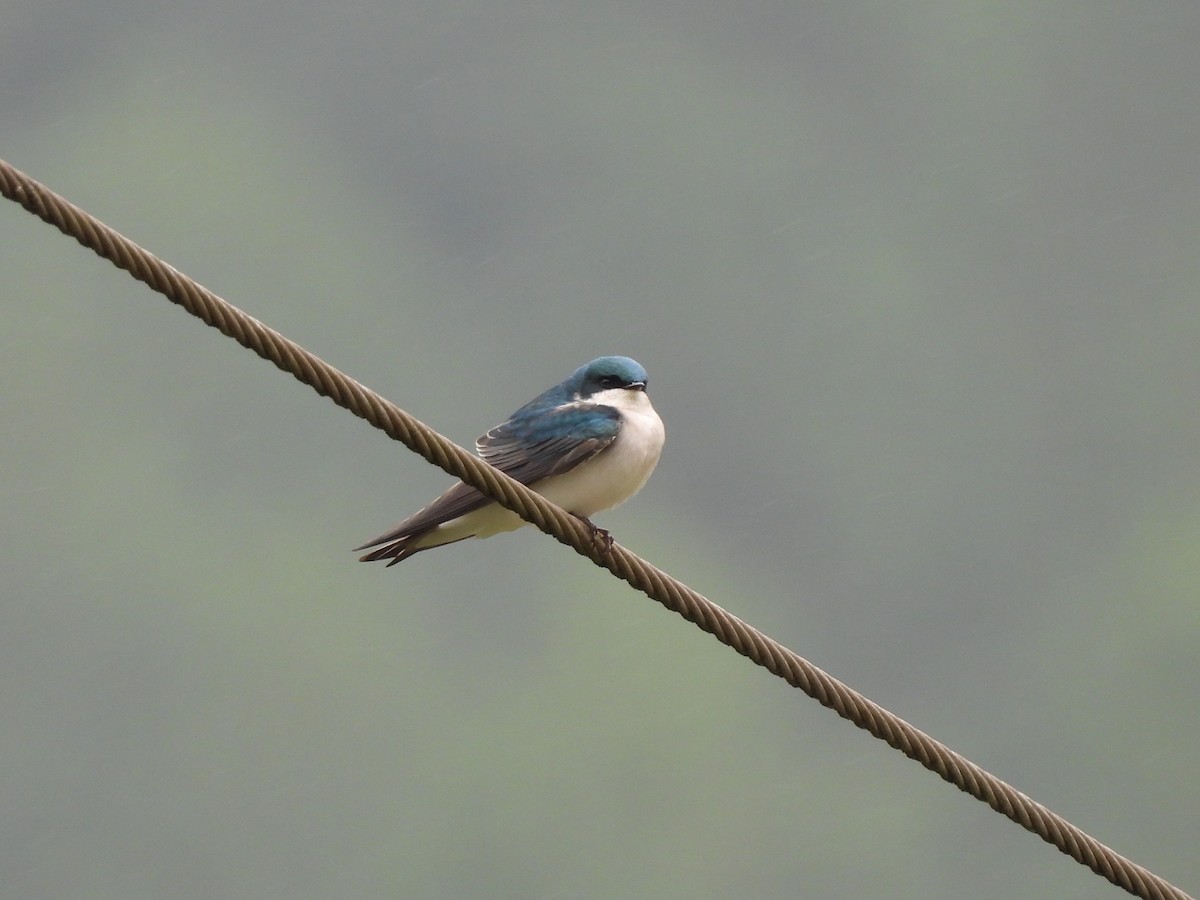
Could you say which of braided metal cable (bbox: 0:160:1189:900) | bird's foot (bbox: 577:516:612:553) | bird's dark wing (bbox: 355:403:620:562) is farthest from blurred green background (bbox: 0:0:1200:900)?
braided metal cable (bbox: 0:160:1189:900)

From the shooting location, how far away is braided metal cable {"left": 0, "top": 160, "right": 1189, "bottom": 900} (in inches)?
187

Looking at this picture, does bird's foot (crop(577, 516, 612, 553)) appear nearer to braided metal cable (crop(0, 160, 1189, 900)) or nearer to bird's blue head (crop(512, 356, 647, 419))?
braided metal cable (crop(0, 160, 1189, 900))

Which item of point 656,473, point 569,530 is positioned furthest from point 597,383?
point 656,473

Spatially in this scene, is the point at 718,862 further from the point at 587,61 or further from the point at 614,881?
the point at 587,61

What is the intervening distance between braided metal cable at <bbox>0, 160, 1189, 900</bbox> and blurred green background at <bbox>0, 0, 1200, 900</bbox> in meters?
80.5

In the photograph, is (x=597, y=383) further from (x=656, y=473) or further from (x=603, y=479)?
(x=656, y=473)

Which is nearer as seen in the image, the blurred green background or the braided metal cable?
the braided metal cable

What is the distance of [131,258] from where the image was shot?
4758mm

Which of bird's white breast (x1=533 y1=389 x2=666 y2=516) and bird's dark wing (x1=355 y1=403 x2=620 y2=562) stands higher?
bird's dark wing (x1=355 y1=403 x2=620 y2=562)

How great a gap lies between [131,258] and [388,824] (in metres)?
94.8

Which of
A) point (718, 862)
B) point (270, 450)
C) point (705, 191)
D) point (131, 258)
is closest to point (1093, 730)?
point (718, 862)

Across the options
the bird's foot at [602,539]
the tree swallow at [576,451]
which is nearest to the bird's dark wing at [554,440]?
the tree swallow at [576,451]

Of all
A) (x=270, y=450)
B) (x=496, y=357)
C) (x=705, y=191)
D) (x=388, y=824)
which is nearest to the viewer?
(x=388, y=824)

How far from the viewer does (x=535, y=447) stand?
26.8 ft
